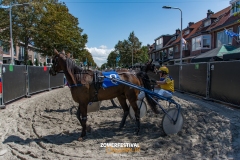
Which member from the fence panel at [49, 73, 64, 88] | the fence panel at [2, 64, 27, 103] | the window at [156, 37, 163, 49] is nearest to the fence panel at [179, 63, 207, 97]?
the fence panel at [2, 64, 27, 103]

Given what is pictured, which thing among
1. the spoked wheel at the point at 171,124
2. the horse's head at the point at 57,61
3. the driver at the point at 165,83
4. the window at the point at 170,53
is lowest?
the spoked wheel at the point at 171,124

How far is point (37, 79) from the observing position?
13891 mm

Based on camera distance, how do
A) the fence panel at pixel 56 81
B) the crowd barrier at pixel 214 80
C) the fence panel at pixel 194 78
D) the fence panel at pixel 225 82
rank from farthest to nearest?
the fence panel at pixel 56 81, the fence panel at pixel 194 78, the crowd barrier at pixel 214 80, the fence panel at pixel 225 82

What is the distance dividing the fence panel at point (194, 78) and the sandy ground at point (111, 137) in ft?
12.3

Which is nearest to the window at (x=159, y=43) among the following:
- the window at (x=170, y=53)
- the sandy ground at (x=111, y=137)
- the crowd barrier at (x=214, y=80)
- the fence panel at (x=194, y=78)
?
the window at (x=170, y=53)

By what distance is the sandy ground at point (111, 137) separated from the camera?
170 inches

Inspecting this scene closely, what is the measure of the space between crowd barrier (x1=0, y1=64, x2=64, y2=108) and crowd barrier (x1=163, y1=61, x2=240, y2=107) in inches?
381

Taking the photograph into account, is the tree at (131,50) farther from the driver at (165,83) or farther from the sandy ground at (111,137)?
the driver at (165,83)

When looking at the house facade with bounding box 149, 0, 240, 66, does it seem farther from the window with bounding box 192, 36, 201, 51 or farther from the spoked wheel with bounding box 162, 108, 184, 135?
the spoked wheel with bounding box 162, 108, 184, 135

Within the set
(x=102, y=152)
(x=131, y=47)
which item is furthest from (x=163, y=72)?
(x=131, y=47)

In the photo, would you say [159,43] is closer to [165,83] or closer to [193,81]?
[193,81]

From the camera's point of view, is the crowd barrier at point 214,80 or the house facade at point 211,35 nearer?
the crowd barrier at point 214,80

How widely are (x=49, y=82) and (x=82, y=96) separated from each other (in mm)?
11946

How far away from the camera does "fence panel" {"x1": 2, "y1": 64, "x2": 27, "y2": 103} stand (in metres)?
9.39
